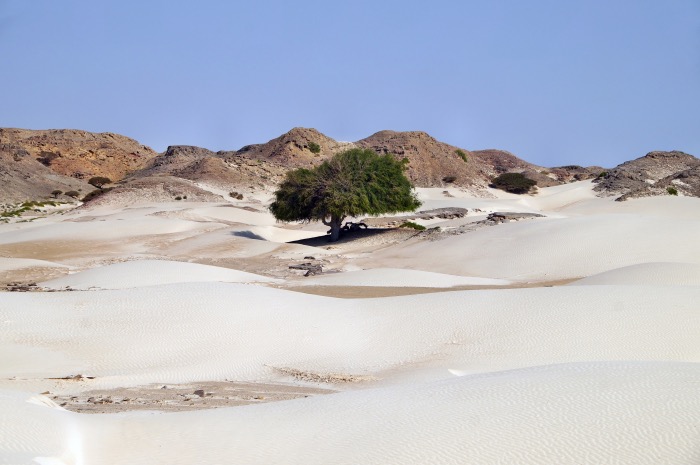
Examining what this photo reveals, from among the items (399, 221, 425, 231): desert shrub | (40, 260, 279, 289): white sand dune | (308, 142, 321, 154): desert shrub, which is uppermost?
(308, 142, 321, 154): desert shrub

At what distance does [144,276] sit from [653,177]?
5554 cm

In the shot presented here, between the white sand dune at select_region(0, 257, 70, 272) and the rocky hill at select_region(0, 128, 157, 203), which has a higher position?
the rocky hill at select_region(0, 128, 157, 203)

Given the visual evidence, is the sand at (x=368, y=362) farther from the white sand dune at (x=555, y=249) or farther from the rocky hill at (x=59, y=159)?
the rocky hill at (x=59, y=159)

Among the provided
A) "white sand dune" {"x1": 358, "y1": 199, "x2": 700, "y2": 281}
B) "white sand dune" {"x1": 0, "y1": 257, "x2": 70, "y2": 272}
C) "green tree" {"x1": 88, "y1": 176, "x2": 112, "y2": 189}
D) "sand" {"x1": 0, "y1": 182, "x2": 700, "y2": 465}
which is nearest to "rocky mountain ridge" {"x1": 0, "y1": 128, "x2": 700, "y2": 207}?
"green tree" {"x1": 88, "y1": 176, "x2": 112, "y2": 189}

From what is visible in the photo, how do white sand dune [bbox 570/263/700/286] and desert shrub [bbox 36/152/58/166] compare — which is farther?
desert shrub [bbox 36/152/58/166]

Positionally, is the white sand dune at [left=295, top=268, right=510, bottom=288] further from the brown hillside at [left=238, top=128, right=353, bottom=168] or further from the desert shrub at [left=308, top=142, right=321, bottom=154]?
the desert shrub at [left=308, top=142, right=321, bottom=154]

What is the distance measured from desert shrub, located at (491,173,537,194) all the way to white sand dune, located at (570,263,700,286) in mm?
53654

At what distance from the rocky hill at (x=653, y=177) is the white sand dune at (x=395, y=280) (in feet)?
94.8

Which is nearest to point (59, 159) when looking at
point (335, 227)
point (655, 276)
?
point (335, 227)

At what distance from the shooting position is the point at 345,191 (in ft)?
128

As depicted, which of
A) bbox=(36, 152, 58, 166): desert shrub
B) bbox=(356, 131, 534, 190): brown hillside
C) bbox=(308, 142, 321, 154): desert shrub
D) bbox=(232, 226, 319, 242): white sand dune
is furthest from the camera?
bbox=(36, 152, 58, 166): desert shrub

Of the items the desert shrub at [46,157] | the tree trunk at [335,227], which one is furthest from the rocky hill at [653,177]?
the desert shrub at [46,157]

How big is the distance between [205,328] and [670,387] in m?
9.72

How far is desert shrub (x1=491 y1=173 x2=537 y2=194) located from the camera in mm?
76562
